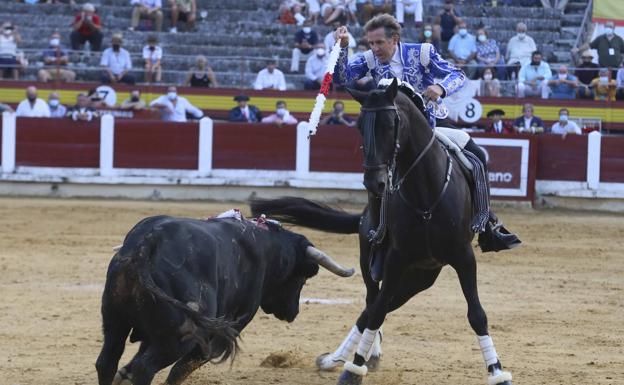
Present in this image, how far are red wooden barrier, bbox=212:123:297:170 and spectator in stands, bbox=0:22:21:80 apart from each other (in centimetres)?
432

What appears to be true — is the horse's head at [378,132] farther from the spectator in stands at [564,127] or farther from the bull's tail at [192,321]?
the spectator in stands at [564,127]

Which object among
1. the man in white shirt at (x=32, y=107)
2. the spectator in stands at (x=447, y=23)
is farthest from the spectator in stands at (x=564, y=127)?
the man in white shirt at (x=32, y=107)

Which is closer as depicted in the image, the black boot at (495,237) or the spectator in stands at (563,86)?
the black boot at (495,237)

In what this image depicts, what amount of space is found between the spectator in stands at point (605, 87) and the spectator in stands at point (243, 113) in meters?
5.38

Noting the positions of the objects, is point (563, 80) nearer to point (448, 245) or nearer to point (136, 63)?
point (136, 63)

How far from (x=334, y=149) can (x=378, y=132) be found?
38.7ft

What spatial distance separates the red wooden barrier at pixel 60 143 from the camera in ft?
58.1

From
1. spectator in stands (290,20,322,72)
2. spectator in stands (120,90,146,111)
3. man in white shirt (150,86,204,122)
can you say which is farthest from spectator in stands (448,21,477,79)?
spectator in stands (120,90,146,111)

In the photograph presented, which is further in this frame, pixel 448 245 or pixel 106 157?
pixel 106 157

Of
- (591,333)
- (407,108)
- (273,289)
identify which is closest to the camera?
(407,108)

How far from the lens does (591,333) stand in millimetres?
8523

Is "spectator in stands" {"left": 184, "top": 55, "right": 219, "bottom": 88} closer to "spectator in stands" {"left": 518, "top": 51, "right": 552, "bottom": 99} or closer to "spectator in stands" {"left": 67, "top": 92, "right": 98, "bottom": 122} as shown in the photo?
"spectator in stands" {"left": 67, "top": 92, "right": 98, "bottom": 122}

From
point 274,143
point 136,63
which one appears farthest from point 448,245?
point 136,63

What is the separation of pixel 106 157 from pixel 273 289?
37.5ft
